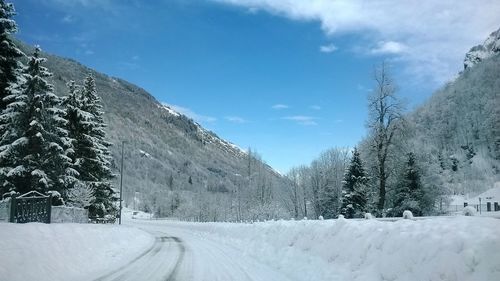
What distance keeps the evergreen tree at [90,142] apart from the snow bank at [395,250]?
27124 mm

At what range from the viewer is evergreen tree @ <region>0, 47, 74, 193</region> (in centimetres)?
2934

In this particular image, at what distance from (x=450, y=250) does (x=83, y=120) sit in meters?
35.9

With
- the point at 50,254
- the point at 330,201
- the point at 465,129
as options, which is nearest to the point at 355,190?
the point at 330,201

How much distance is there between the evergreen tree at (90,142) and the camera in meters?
37.8

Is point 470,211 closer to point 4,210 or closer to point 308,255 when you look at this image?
point 308,255

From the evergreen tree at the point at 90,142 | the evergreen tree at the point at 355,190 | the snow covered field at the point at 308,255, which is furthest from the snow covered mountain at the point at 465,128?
the snow covered field at the point at 308,255

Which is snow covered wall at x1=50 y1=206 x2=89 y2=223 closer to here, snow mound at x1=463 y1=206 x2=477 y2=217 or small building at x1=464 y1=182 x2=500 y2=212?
snow mound at x1=463 y1=206 x2=477 y2=217

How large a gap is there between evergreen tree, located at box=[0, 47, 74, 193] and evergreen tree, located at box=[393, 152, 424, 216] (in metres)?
31.2

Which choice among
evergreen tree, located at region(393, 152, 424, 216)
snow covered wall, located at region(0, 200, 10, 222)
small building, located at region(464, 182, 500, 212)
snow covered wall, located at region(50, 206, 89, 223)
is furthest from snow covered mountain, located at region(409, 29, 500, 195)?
snow covered wall, located at region(0, 200, 10, 222)

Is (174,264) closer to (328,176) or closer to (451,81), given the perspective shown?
(328,176)

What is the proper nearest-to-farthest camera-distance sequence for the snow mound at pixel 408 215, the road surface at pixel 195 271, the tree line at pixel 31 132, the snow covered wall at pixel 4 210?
the snow mound at pixel 408 215 < the road surface at pixel 195 271 < the snow covered wall at pixel 4 210 < the tree line at pixel 31 132

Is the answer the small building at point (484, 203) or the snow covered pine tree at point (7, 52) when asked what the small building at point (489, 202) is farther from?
the snow covered pine tree at point (7, 52)

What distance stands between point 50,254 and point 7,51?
17398 mm

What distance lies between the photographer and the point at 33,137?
98.1ft
